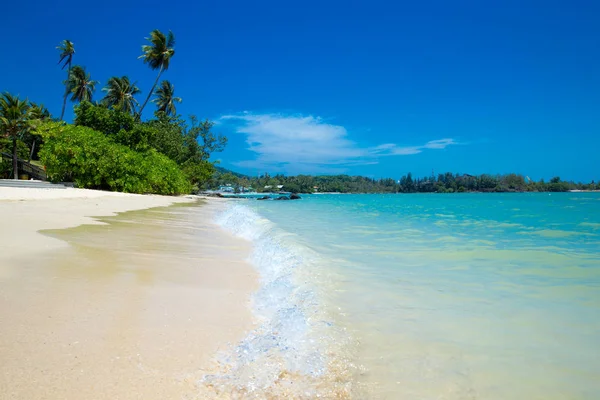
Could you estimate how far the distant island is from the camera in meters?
112

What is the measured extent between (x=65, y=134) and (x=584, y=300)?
98.5 feet

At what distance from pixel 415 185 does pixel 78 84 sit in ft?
417

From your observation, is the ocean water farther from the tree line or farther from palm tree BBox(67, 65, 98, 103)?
palm tree BBox(67, 65, 98, 103)

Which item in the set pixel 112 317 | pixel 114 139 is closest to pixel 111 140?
pixel 114 139

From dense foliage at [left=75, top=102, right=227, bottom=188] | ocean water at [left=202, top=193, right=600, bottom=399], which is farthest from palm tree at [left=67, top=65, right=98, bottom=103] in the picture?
ocean water at [left=202, top=193, right=600, bottom=399]

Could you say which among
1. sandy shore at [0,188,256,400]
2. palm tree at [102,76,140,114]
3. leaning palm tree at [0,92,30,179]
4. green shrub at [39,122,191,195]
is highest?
palm tree at [102,76,140,114]

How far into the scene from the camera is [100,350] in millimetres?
2338

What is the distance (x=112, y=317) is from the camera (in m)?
2.94

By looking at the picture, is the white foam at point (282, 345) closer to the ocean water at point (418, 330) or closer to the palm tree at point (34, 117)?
the ocean water at point (418, 330)

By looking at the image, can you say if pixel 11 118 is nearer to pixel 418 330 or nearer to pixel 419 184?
pixel 418 330

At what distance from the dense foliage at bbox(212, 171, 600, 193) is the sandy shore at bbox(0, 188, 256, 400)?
79.7m

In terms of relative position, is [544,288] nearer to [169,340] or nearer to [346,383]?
[346,383]

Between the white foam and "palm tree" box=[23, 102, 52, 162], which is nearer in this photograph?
the white foam

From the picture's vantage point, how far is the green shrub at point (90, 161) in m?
26.0
